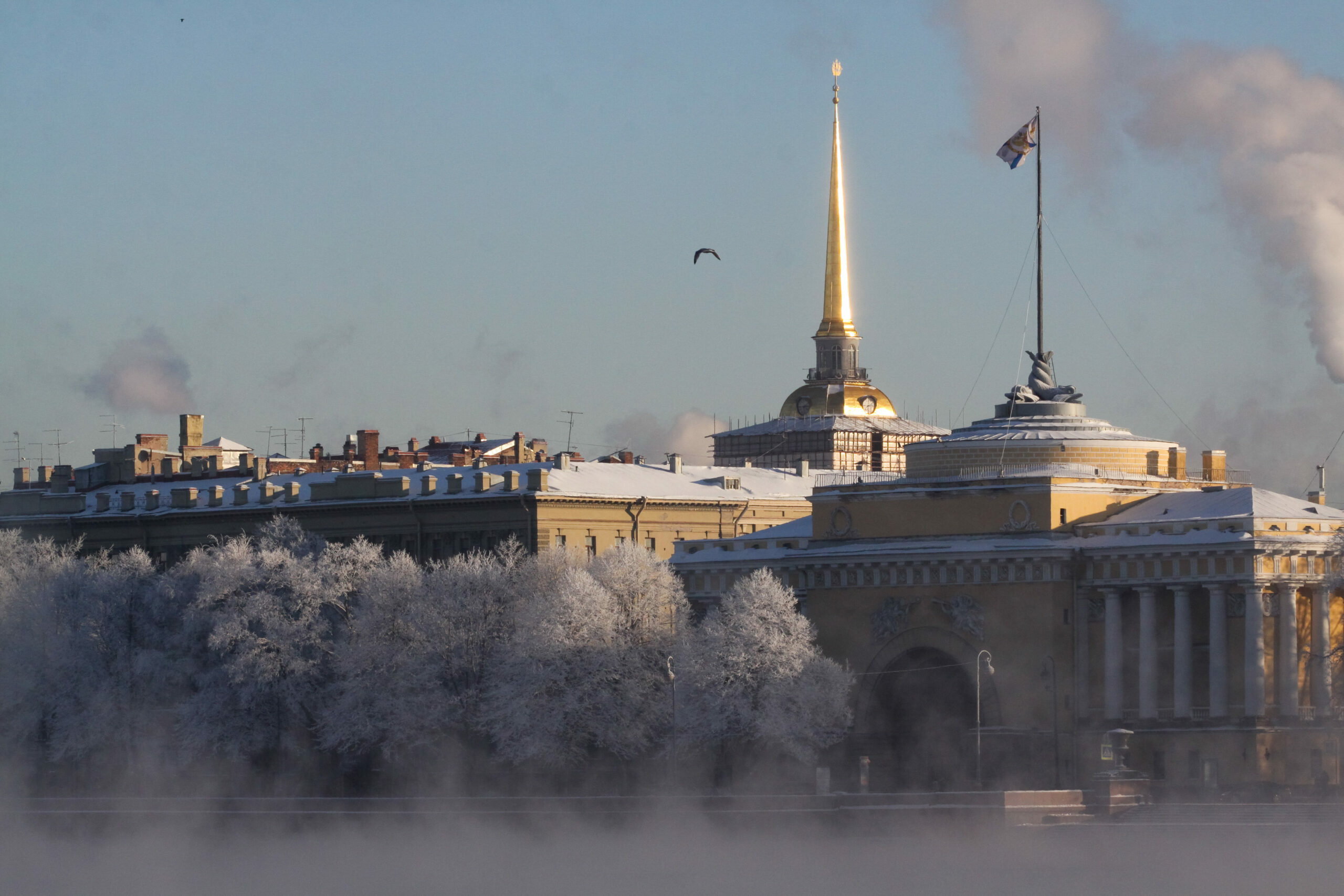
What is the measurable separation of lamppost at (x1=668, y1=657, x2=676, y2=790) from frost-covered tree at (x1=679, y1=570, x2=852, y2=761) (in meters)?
0.36

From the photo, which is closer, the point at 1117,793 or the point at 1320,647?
the point at 1117,793

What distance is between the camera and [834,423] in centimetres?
14162

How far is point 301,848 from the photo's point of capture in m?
75.0

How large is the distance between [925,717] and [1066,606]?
5108 millimetres

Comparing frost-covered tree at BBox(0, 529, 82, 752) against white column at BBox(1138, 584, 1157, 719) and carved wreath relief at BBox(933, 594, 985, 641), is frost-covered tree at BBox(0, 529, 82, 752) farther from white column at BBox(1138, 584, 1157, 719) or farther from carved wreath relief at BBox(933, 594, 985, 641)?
white column at BBox(1138, 584, 1157, 719)

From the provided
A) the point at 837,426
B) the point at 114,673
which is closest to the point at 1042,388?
the point at 114,673

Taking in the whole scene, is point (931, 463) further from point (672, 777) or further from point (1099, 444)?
point (672, 777)

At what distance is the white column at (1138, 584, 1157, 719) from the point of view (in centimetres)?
7725

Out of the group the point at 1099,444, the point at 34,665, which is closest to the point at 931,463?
the point at 1099,444

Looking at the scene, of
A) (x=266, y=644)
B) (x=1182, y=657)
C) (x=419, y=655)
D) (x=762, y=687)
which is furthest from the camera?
(x=266, y=644)

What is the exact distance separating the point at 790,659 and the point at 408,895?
15268 millimetres

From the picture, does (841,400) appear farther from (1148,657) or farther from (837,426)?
(1148,657)

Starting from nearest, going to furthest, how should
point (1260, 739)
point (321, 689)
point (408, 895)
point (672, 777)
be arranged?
point (408, 895), point (1260, 739), point (672, 777), point (321, 689)

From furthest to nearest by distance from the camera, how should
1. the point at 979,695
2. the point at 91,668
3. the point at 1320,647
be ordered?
the point at 91,668, the point at 979,695, the point at 1320,647
